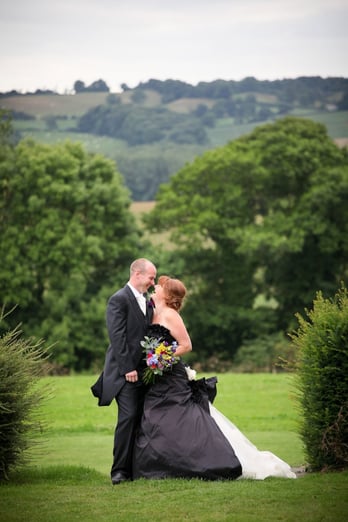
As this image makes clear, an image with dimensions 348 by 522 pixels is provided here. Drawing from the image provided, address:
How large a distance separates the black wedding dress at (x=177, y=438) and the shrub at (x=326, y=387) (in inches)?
45.2

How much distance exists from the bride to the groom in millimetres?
126

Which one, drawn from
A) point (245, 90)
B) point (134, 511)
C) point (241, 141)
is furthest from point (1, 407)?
point (245, 90)

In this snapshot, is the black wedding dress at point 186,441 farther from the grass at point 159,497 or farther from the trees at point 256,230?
the trees at point 256,230

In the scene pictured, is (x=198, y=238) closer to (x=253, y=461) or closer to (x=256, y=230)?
(x=256, y=230)

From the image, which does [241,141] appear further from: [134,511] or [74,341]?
[134,511]

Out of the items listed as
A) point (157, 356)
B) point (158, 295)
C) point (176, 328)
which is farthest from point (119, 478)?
point (158, 295)

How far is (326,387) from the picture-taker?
30.8ft

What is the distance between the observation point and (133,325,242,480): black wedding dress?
29.2 ft

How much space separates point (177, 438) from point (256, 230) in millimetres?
31758

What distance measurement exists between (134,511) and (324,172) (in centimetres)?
3466

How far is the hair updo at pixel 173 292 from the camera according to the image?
9.34m

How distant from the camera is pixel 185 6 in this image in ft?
176

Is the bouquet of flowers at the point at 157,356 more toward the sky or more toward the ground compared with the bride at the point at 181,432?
more toward the sky

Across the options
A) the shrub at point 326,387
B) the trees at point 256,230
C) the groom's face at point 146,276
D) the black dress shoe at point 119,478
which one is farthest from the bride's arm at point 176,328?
the trees at point 256,230
